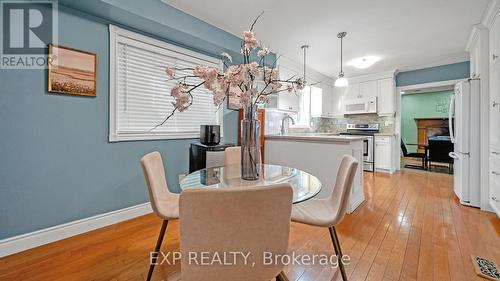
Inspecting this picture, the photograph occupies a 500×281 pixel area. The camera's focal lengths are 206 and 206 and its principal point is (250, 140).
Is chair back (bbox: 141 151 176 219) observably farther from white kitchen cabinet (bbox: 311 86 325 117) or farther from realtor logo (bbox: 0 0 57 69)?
white kitchen cabinet (bbox: 311 86 325 117)

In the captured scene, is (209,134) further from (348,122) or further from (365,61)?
(348,122)

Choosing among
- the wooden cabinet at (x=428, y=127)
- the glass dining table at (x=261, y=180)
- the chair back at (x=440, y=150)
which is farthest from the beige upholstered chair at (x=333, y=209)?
the wooden cabinet at (x=428, y=127)

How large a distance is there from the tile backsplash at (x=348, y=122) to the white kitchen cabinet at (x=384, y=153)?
1.37ft

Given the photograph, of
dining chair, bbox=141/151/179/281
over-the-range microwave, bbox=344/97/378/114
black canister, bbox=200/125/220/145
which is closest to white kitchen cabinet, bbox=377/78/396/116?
over-the-range microwave, bbox=344/97/378/114

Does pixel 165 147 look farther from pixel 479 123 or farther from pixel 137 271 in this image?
pixel 479 123

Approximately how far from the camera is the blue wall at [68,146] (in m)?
1.72

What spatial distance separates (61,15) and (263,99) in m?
2.07

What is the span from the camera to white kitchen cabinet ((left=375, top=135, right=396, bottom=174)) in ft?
15.9

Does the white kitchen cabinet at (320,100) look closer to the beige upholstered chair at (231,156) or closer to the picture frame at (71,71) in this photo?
the beige upholstered chair at (231,156)

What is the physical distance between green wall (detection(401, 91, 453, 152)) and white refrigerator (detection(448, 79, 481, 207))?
224 inches

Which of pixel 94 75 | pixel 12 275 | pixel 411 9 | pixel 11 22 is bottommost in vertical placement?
pixel 12 275

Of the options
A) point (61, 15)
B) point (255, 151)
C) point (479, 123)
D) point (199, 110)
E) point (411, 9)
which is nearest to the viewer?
point (255, 151)

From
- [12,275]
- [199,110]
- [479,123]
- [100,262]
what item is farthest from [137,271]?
[479,123]

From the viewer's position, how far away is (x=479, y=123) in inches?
107
